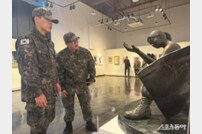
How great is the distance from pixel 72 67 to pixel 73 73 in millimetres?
82

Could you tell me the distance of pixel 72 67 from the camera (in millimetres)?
1645

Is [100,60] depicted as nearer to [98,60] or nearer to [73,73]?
[98,60]

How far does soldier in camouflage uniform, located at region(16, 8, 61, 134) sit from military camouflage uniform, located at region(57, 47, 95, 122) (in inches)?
15.1

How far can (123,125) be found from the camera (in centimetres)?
111

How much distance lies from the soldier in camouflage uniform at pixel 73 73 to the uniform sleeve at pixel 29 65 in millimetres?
582

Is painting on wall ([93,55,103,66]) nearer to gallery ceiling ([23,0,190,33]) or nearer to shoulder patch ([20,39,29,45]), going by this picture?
gallery ceiling ([23,0,190,33])

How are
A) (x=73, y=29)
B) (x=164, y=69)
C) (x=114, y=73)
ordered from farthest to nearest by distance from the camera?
(x=114, y=73)
(x=73, y=29)
(x=164, y=69)

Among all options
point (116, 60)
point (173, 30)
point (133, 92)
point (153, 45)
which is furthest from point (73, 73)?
point (173, 30)

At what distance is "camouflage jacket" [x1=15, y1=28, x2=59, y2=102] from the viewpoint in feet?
3.31

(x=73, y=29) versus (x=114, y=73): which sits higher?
(x=73, y=29)

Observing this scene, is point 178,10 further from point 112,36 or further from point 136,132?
point 136,132

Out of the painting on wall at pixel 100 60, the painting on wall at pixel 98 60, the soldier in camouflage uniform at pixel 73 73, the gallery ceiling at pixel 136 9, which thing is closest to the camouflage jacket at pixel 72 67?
the soldier in camouflage uniform at pixel 73 73

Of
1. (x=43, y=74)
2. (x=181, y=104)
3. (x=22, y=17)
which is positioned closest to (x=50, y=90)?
(x=43, y=74)

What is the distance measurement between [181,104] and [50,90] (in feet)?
3.90
